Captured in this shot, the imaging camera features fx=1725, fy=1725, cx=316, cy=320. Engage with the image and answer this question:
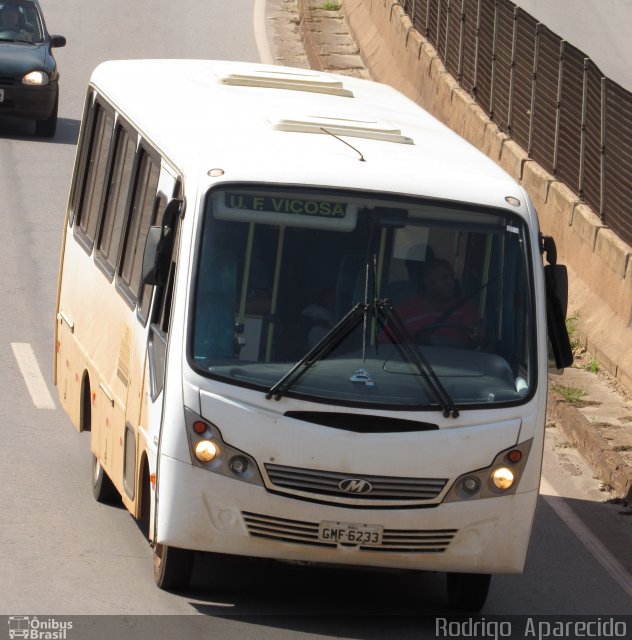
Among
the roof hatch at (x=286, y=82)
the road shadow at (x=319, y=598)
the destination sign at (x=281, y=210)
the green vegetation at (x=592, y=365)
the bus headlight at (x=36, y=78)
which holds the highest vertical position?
the destination sign at (x=281, y=210)

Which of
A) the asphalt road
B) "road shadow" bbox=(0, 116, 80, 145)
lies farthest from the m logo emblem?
"road shadow" bbox=(0, 116, 80, 145)

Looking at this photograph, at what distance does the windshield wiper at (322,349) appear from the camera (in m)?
8.12

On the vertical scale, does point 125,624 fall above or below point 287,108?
below

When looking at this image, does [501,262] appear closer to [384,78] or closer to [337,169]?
[337,169]

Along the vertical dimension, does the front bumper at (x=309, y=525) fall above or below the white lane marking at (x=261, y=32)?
above

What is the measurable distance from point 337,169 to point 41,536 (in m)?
2.76

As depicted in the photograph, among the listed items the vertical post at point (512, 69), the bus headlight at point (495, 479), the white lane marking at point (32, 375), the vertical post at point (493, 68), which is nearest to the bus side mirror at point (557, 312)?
the bus headlight at point (495, 479)

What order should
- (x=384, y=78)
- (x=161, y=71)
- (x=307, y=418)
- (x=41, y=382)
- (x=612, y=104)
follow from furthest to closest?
(x=384, y=78) → (x=612, y=104) → (x=41, y=382) → (x=161, y=71) → (x=307, y=418)

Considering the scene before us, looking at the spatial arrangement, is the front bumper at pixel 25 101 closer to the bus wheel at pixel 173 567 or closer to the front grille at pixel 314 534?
the bus wheel at pixel 173 567

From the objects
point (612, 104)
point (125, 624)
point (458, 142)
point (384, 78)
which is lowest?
point (384, 78)

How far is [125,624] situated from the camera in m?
8.18

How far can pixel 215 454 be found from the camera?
319 inches

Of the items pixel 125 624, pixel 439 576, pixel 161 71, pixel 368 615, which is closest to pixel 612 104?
pixel 161 71

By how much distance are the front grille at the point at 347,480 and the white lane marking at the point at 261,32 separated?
19.2 metres
